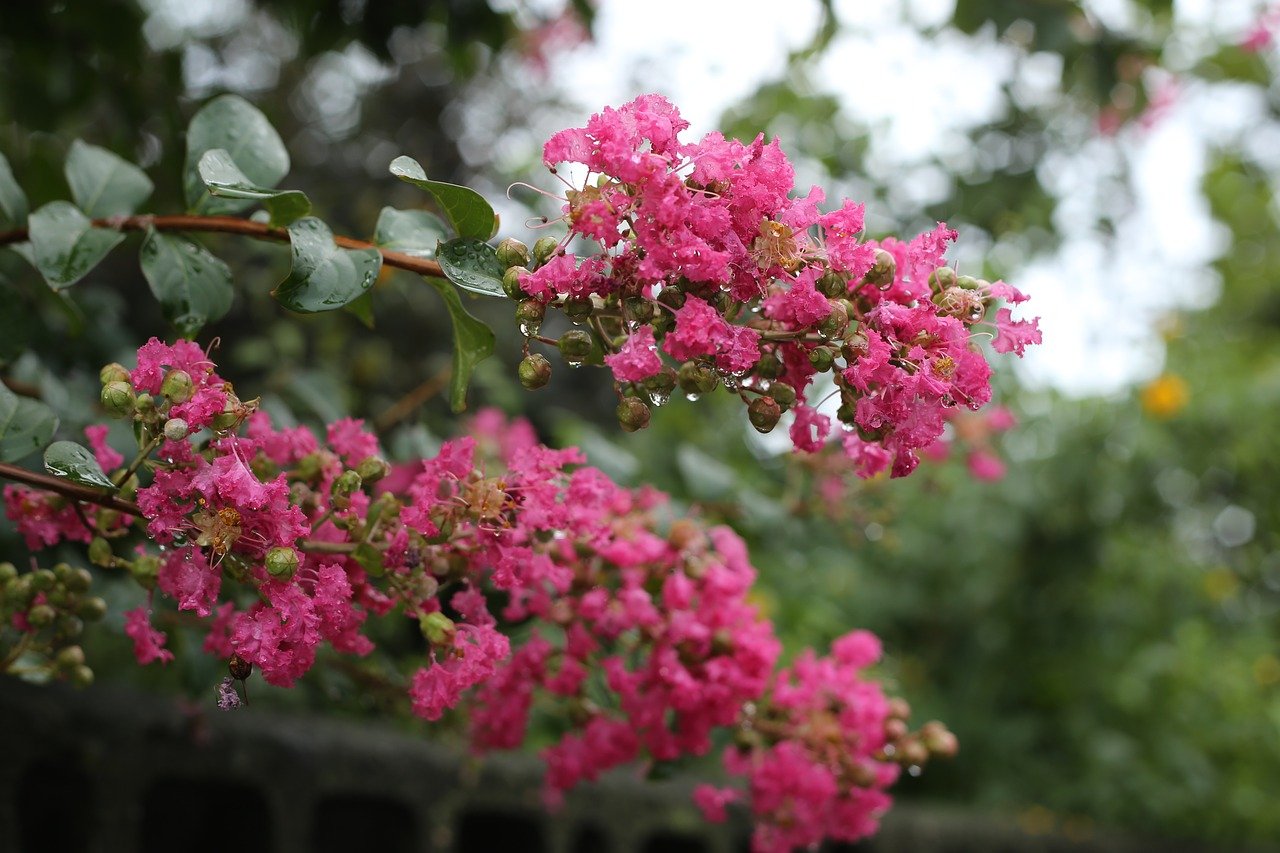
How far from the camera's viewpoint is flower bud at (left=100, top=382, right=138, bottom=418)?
762 millimetres

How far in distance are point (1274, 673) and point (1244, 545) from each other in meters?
0.47

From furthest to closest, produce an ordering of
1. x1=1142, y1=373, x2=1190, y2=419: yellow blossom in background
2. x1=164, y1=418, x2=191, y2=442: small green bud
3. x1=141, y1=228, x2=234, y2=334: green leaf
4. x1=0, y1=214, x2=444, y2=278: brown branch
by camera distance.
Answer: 1. x1=1142, y1=373, x2=1190, y2=419: yellow blossom in background
2. x1=141, y1=228, x2=234, y2=334: green leaf
3. x1=0, y1=214, x2=444, y2=278: brown branch
4. x1=164, y1=418, x2=191, y2=442: small green bud

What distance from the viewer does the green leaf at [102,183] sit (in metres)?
1.07

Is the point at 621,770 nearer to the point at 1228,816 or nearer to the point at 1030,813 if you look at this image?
the point at 1030,813

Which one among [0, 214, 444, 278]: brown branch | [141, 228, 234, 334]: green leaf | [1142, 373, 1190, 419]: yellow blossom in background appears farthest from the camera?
[1142, 373, 1190, 419]: yellow blossom in background

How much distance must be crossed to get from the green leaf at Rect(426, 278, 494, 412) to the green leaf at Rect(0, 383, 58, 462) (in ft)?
1.16

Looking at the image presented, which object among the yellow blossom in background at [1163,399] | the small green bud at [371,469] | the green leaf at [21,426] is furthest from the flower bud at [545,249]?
the yellow blossom in background at [1163,399]

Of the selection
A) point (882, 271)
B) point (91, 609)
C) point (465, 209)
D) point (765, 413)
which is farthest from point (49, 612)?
point (882, 271)

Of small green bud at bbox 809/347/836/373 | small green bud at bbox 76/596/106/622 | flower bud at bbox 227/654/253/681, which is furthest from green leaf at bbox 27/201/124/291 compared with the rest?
small green bud at bbox 809/347/836/373

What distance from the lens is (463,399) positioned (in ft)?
2.88

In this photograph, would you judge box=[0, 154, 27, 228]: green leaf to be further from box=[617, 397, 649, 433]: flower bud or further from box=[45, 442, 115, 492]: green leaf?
box=[617, 397, 649, 433]: flower bud

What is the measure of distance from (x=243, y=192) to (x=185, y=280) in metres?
0.21

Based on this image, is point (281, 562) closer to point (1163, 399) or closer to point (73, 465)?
point (73, 465)

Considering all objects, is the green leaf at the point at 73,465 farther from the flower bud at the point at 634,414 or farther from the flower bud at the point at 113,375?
the flower bud at the point at 634,414
